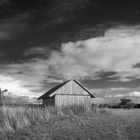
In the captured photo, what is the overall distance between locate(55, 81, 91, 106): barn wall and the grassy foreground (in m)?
20.0

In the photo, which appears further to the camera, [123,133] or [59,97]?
[59,97]

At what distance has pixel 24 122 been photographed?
45.4 ft

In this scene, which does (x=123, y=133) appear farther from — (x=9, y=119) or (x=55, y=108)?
(x=9, y=119)

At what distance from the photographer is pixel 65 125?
43.3 ft

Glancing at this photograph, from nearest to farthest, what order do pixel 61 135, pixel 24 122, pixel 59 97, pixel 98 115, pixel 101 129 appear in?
pixel 61 135 → pixel 101 129 → pixel 24 122 → pixel 98 115 → pixel 59 97

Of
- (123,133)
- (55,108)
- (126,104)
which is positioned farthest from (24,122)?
(126,104)

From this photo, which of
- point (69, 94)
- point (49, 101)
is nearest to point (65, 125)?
point (69, 94)

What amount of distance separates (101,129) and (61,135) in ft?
7.67

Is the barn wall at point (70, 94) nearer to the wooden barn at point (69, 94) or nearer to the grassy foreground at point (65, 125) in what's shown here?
the wooden barn at point (69, 94)

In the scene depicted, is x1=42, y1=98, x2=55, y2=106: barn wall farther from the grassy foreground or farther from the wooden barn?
the grassy foreground

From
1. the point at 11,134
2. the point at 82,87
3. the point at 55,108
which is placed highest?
the point at 82,87

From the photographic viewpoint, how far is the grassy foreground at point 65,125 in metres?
11.6

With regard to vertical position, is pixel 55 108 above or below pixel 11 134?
above

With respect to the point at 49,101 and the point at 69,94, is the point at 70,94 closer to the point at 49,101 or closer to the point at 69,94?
the point at 69,94
